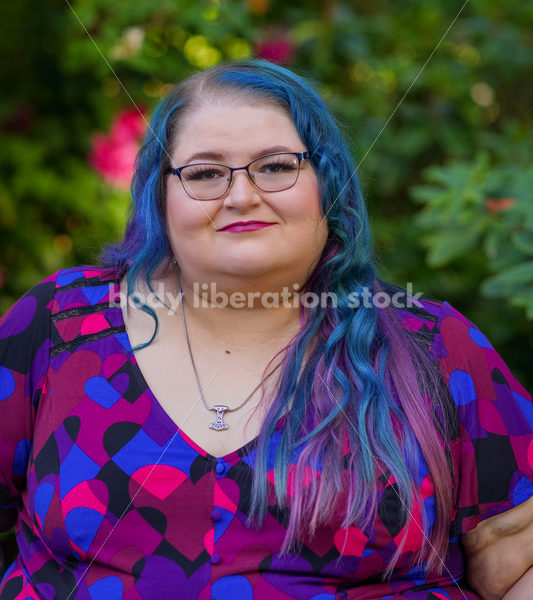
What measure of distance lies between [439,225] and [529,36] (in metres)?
1.20

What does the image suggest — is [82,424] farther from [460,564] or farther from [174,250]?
[460,564]

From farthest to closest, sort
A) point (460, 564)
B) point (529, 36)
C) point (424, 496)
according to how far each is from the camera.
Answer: point (529, 36) → point (460, 564) → point (424, 496)

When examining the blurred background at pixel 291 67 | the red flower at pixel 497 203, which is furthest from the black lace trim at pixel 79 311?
the red flower at pixel 497 203

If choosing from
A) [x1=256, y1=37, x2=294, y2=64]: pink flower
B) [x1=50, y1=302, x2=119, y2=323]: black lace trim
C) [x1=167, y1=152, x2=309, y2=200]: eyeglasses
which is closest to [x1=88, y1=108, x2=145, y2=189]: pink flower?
[x1=256, y1=37, x2=294, y2=64]: pink flower

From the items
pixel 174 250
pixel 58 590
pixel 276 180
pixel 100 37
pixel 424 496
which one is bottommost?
pixel 58 590

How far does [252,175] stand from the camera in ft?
5.18

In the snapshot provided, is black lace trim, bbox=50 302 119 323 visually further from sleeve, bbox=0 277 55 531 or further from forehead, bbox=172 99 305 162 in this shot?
forehead, bbox=172 99 305 162

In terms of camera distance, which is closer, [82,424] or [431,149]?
[82,424]

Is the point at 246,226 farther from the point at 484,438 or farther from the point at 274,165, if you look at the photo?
the point at 484,438

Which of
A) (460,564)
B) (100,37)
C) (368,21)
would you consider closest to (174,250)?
(460,564)

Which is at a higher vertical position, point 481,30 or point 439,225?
point 481,30

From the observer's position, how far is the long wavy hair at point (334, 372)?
1469 mm

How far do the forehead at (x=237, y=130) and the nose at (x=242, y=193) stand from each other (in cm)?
4

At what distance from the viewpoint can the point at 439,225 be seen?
2.30m
